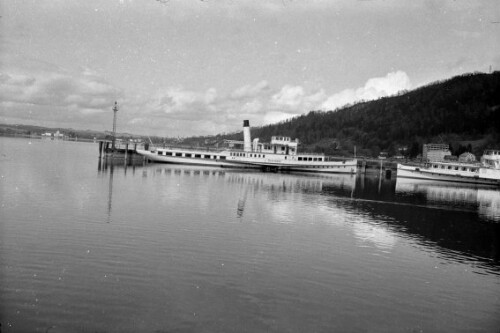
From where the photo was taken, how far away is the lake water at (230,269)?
A: 41.7 ft

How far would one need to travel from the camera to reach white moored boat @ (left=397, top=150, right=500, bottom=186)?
82.2m

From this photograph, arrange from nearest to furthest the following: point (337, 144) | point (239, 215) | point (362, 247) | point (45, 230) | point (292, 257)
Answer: point (292, 257), point (45, 230), point (362, 247), point (239, 215), point (337, 144)

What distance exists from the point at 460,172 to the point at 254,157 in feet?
127

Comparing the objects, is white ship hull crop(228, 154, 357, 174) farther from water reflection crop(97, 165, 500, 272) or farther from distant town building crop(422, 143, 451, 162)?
distant town building crop(422, 143, 451, 162)

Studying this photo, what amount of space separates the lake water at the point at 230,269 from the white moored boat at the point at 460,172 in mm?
57224

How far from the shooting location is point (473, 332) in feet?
43.1

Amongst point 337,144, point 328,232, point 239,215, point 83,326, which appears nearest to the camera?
point 83,326

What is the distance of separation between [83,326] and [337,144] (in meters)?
191

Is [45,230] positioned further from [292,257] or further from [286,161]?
[286,161]

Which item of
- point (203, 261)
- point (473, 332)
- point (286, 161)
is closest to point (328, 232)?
point (203, 261)

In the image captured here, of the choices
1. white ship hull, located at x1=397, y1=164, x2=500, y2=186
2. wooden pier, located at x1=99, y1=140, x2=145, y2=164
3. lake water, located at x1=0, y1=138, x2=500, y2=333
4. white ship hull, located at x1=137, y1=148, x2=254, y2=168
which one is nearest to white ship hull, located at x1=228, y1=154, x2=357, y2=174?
white ship hull, located at x1=137, y1=148, x2=254, y2=168

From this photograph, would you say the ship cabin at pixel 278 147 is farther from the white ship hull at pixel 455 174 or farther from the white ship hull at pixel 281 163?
the white ship hull at pixel 455 174

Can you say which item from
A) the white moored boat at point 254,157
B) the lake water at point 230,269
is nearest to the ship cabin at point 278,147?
the white moored boat at point 254,157

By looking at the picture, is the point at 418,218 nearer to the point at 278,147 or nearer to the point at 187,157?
the point at 278,147
